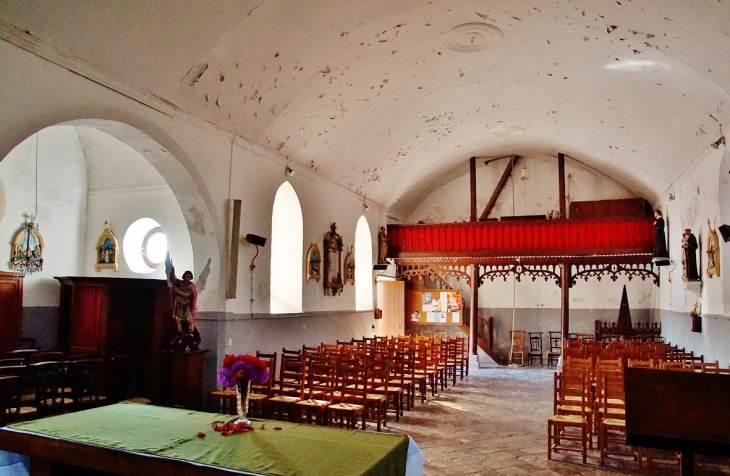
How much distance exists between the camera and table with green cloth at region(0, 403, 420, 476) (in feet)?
10.4

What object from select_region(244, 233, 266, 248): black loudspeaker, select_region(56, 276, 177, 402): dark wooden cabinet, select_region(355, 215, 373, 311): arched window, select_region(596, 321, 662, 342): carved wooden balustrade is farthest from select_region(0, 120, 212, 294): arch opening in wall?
select_region(596, 321, 662, 342): carved wooden balustrade

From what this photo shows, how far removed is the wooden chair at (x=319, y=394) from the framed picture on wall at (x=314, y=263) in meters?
3.70

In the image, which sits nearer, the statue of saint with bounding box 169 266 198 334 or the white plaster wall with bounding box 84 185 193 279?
the statue of saint with bounding box 169 266 198 334

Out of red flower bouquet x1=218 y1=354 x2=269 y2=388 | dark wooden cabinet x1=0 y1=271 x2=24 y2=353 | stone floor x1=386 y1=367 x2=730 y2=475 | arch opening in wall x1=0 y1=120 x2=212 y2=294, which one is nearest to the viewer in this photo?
red flower bouquet x1=218 y1=354 x2=269 y2=388

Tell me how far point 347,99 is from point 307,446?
8.12 m

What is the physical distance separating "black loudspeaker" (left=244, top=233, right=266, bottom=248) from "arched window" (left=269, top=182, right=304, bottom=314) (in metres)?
1.76

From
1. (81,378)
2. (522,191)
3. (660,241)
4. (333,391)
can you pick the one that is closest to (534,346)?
(522,191)

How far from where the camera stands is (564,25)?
833 centimetres

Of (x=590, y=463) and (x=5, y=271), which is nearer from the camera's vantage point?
(x=590, y=463)

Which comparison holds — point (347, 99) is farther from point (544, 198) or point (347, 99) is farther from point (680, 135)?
point (544, 198)

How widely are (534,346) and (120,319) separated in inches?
520

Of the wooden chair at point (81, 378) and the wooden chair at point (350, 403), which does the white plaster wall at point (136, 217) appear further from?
the wooden chair at point (350, 403)

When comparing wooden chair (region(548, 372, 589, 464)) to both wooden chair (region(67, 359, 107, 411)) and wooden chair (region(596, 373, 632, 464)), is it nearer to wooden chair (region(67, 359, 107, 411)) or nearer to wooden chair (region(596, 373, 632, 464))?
wooden chair (region(596, 373, 632, 464))

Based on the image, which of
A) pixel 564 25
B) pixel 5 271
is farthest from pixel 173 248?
pixel 564 25
